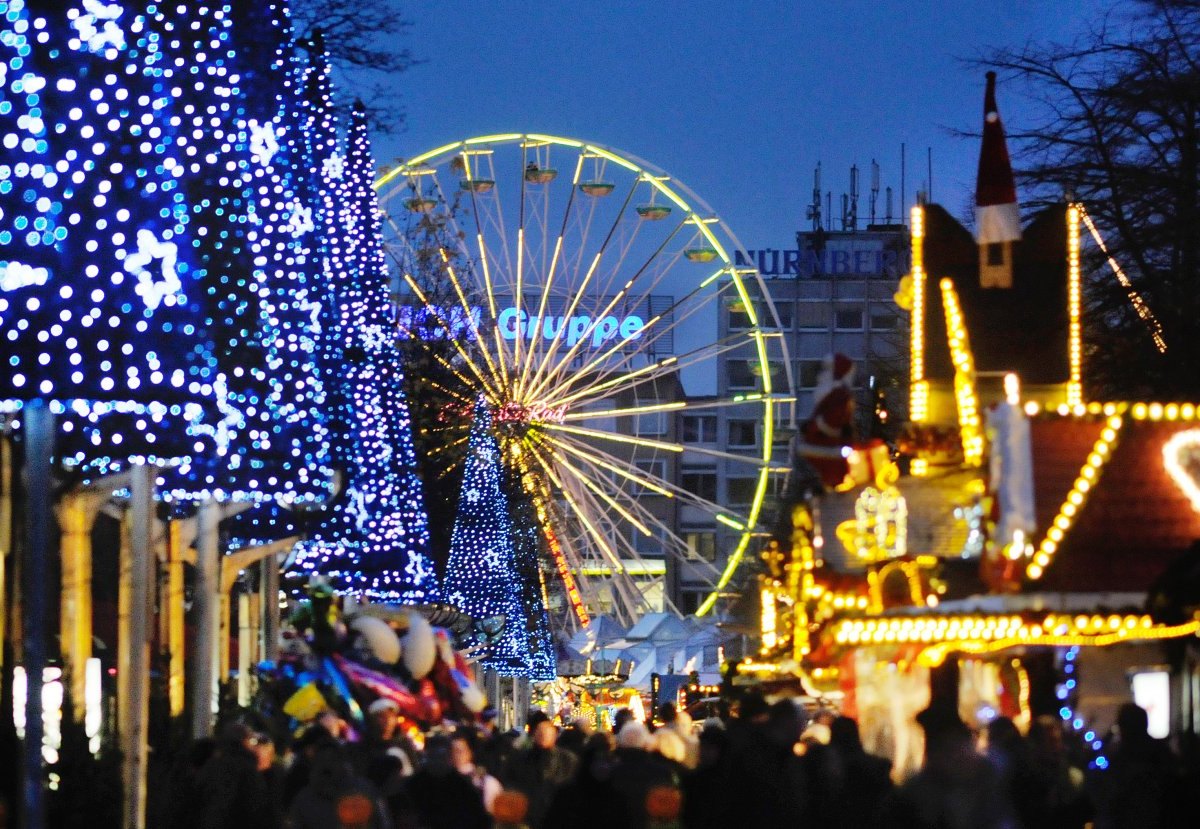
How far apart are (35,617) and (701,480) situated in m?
90.9

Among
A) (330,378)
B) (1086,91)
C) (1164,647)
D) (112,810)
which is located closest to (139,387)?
(112,810)

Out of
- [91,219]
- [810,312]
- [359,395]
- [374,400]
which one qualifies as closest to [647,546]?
[810,312]

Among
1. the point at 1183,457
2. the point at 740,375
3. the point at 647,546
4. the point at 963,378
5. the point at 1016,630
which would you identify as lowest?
the point at 647,546

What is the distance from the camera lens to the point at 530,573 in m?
50.8

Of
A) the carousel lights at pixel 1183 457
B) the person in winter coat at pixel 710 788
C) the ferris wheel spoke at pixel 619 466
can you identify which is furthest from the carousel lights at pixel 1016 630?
the ferris wheel spoke at pixel 619 466

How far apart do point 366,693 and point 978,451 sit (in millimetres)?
5945

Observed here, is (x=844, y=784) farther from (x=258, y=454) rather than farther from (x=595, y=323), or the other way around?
(x=595, y=323)

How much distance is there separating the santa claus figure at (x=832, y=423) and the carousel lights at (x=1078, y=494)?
122 inches

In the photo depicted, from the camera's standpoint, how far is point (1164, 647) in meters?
17.5

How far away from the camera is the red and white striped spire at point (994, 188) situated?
20156mm

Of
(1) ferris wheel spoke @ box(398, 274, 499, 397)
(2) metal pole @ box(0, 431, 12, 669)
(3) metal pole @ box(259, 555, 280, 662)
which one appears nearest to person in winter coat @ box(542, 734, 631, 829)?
(2) metal pole @ box(0, 431, 12, 669)

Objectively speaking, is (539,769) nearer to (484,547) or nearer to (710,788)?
(710,788)

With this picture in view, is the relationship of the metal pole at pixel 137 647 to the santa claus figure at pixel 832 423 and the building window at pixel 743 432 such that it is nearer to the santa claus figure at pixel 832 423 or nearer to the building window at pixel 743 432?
the santa claus figure at pixel 832 423

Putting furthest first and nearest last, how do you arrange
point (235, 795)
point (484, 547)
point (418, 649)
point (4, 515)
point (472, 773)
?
point (484, 547) < point (418, 649) < point (4, 515) < point (472, 773) < point (235, 795)
